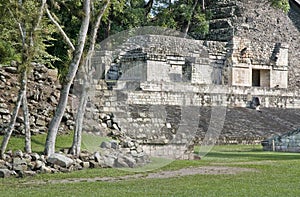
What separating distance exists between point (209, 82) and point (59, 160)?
711 inches

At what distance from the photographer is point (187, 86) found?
2600 cm

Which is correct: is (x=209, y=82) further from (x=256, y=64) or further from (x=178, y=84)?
(x=178, y=84)

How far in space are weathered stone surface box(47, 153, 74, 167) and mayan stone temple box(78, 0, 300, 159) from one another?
178 inches

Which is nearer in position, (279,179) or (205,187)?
(205,187)

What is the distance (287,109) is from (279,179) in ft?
58.2

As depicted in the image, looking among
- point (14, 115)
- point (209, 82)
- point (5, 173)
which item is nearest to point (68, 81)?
point (14, 115)

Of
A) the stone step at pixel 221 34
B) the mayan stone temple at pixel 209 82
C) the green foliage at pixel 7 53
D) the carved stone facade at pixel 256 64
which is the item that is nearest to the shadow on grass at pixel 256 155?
the mayan stone temple at pixel 209 82

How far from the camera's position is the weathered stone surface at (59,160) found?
1430 centimetres

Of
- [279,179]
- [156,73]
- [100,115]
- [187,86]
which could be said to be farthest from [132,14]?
[279,179]

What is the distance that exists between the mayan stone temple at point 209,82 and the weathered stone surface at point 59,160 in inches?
178

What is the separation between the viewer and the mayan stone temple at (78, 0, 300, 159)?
2070 cm

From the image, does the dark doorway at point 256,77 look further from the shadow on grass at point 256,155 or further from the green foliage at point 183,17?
the shadow on grass at point 256,155

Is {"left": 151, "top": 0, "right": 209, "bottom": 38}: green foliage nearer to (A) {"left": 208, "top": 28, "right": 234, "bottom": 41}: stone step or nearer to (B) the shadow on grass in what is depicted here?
(A) {"left": 208, "top": 28, "right": 234, "bottom": 41}: stone step

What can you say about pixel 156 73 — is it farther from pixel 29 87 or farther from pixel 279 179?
pixel 279 179
